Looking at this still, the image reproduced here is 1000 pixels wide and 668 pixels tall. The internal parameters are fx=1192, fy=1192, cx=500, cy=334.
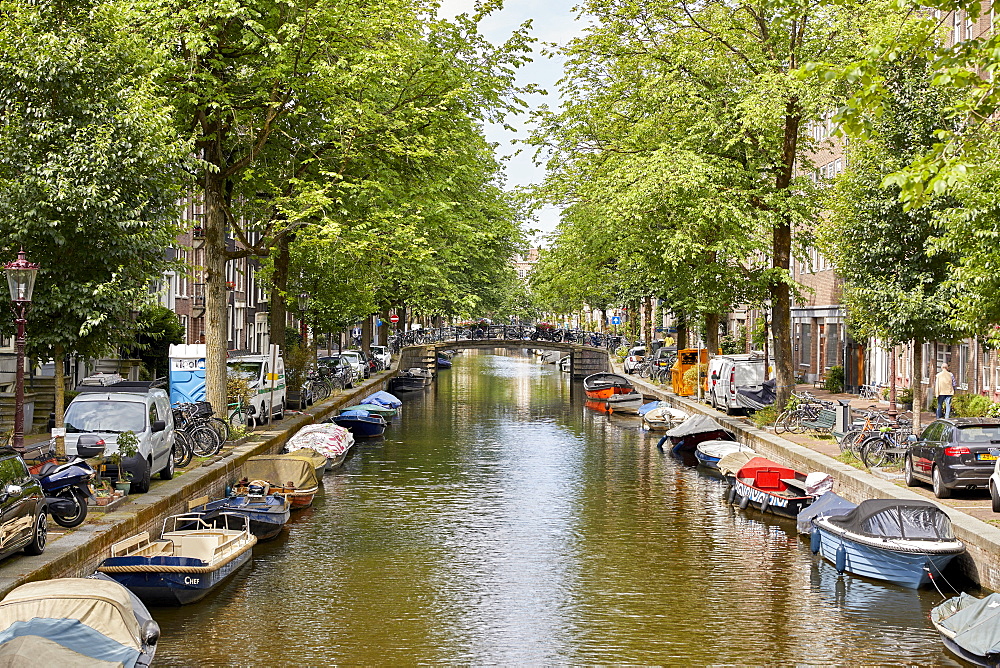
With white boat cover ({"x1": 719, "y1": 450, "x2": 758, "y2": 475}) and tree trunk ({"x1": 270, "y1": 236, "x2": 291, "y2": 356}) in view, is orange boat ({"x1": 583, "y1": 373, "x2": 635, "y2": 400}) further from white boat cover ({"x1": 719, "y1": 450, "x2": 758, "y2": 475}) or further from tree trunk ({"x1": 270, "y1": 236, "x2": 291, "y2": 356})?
white boat cover ({"x1": 719, "y1": 450, "x2": 758, "y2": 475})

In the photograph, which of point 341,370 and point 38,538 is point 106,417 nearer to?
point 38,538

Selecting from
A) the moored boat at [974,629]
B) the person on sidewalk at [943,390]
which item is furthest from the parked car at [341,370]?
the moored boat at [974,629]

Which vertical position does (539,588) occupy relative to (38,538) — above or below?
below

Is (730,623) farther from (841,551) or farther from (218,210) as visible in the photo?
(218,210)

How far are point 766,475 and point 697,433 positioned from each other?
10345 mm

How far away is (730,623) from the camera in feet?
57.4

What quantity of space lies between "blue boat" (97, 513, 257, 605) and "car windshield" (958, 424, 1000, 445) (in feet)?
42.8

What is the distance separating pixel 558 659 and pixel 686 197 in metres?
22.8

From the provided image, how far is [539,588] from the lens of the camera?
1972 cm

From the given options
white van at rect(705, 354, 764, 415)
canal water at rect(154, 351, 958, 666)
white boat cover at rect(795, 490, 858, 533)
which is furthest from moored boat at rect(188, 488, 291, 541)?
white van at rect(705, 354, 764, 415)

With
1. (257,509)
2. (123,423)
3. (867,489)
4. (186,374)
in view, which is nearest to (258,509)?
(257,509)

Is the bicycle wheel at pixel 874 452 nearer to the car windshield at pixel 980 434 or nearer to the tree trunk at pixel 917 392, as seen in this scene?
the tree trunk at pixel 917 392

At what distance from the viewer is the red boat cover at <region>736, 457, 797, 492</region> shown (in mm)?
26578

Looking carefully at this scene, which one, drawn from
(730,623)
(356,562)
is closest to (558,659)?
(730,623)
